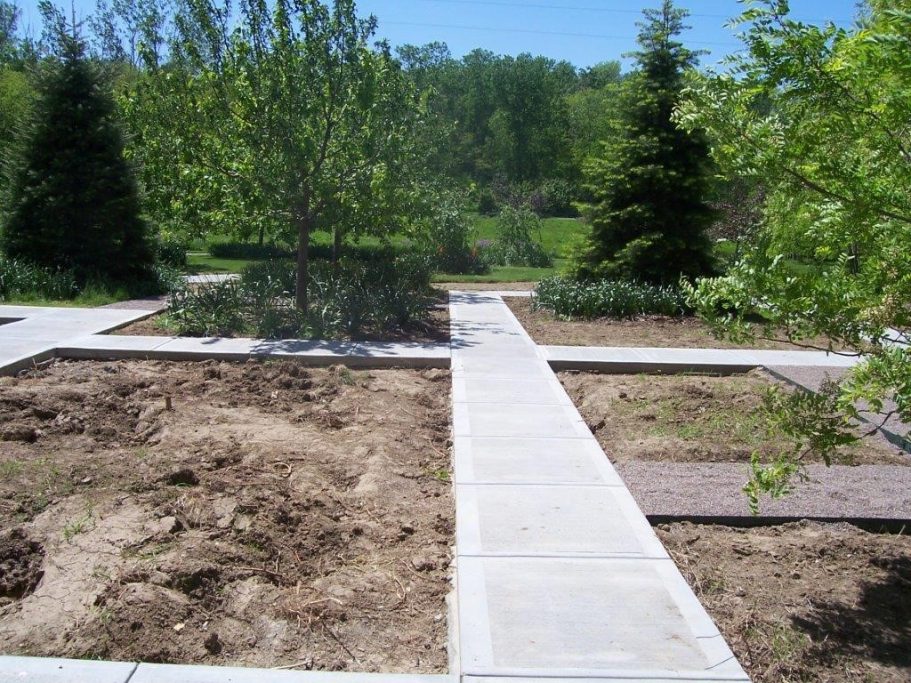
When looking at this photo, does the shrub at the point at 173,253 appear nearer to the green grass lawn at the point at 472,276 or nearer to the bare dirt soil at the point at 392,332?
the green grass lawn at the point at 472,276

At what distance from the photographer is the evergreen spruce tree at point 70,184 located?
15211mm

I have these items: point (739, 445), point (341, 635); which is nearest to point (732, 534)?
point (739, 445)

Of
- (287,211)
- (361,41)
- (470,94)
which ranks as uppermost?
(470,94)

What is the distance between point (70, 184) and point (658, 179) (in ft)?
33.6

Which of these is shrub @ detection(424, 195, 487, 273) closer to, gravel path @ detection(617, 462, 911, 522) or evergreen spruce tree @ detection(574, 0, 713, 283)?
evergreen spruce tree @ detection(574, 0, 713, 283)

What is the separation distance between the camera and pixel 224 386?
855 cm

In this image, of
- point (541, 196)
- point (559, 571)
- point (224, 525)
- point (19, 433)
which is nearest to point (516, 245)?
point (19, 433)

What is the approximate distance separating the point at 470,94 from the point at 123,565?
6319 cm

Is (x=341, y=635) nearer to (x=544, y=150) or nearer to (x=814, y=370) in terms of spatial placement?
(x=814, y=370)

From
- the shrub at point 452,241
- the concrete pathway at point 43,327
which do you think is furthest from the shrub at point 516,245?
the concrete pathway at point 43,327

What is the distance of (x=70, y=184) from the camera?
1526cm

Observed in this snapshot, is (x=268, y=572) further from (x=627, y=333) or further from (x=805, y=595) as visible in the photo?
(x=627, y=333)

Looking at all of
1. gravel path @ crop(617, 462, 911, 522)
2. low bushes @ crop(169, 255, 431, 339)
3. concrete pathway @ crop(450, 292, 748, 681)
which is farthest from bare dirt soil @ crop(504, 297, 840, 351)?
gravel path @ crop(617, 462, 911, 522)

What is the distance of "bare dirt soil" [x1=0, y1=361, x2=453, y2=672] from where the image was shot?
3.94 metres
